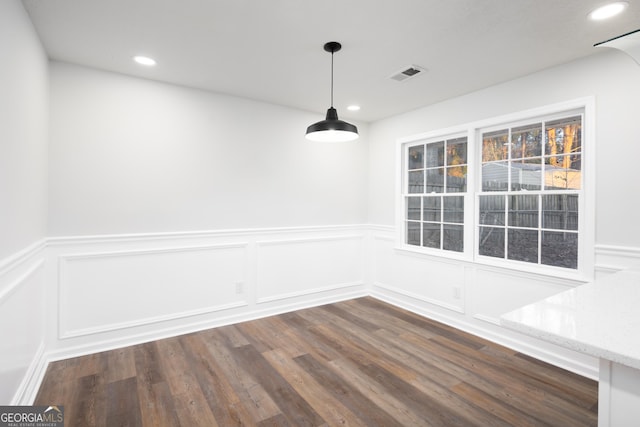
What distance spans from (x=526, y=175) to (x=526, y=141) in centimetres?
33

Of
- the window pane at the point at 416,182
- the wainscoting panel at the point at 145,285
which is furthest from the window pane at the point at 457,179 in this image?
the wainscoting panel at the point at 145,285

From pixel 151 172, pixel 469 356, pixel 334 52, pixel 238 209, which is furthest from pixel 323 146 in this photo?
pixel 469 356

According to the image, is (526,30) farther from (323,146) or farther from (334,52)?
(323,146)

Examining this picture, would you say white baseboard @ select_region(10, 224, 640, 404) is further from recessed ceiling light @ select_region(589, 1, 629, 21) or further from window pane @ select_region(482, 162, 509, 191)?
recessed ceiling light @ select_region(589, 1, 629, 21)

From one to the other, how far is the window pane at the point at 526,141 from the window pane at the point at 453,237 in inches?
39.0

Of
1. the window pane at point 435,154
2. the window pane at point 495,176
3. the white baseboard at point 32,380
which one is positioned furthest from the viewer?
the window pane at point 435,154

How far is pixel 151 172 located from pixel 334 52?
2.12 metres

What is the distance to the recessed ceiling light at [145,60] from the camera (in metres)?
2.82

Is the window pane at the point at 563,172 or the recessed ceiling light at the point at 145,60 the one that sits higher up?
the recessed ceiling light at the point at 145,60

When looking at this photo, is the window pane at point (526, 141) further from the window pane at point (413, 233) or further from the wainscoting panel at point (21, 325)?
the wainscoting panel at point (21, 325)

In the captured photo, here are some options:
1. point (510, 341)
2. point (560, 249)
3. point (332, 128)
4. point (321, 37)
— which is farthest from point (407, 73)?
point (510, 341)
